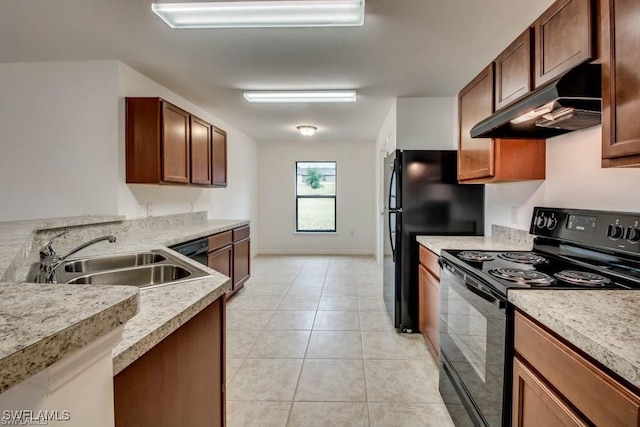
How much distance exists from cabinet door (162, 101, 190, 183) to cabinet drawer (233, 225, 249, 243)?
87 cm

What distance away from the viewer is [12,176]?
2840 mm

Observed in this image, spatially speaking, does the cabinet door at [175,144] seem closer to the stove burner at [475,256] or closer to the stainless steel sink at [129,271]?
the stainless steel sink at [129,271]

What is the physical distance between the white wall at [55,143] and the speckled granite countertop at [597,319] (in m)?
3.06

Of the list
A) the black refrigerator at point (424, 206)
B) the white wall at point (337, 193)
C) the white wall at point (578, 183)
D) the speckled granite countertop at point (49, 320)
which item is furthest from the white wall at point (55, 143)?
the white wall at point (337, 193)

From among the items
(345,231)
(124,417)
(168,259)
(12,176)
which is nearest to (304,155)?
(345,231)

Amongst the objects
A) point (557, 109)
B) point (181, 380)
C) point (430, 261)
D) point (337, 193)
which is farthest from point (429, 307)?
point (337, 193)

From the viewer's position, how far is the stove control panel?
145 cm

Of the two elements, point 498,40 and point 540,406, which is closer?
point 540,406

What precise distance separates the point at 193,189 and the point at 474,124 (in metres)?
3.26

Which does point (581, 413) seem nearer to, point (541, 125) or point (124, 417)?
point (124, 417)

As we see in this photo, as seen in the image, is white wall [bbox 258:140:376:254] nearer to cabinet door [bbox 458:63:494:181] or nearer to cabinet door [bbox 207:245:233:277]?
cabinet door [bbox 207:245:233:277]

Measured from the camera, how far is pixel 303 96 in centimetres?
354

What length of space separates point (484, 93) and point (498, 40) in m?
0.43

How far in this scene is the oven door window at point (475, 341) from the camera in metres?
1.31
